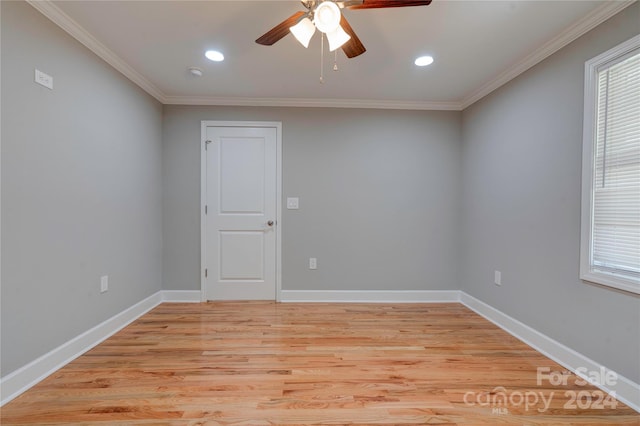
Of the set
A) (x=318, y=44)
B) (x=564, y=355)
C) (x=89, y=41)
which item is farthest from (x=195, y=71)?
(x=564, y=355)

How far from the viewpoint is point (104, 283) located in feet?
7.27

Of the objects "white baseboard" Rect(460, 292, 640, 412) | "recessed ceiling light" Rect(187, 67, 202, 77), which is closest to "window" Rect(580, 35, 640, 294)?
"white baseboard" Rect(460, 292, 640, 412)

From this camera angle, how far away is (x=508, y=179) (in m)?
2.46

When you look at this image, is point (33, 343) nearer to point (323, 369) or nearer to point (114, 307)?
point (114, 307)

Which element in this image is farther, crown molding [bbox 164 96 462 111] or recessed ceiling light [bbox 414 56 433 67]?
crown molding [bbox 164 96 462 111]

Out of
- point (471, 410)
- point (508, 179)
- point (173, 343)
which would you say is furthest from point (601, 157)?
point (173, 343)

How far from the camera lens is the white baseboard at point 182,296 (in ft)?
10.2

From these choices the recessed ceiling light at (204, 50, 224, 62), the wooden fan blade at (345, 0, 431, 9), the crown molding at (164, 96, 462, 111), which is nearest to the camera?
the wooden fan blade at (345, 0, 431, 9)

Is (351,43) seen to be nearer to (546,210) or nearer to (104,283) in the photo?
(546,210)

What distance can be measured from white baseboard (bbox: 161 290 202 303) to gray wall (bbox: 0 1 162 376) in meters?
0.45

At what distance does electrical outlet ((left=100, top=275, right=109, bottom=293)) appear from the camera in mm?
2186

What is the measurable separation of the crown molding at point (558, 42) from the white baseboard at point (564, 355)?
2.18 meters

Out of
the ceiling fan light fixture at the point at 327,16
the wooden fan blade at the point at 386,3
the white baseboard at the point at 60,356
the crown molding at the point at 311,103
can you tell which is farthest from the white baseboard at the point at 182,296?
the wooden fan blade at the point at 386,3

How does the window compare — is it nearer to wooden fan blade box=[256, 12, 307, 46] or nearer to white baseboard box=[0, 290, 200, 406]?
wooden fan blade box=[256, 12, 307, 46]
